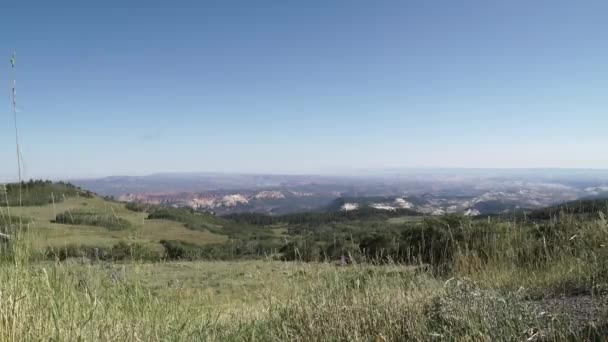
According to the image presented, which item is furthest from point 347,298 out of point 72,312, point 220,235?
point 220,235

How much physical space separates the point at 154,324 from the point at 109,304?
2.13 feet

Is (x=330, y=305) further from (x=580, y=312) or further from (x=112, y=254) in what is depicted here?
(x=112, y=254)

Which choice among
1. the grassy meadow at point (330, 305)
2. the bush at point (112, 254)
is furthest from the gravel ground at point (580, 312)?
the bush at point (112, 254)

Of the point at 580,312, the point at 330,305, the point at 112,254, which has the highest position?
the point at 580,312

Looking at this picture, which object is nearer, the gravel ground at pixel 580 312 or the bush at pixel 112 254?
the gravel ground at pixel 580 312

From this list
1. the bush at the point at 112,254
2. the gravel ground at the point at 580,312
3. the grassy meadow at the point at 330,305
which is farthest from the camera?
the bush at the point at 112,254

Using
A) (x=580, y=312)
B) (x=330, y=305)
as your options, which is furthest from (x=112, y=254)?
(x=580, y=312)

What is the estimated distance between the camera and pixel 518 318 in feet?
8.75

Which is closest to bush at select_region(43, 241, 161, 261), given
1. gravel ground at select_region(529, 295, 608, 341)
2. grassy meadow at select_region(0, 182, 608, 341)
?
grassy meadow at select_region(0, 182, 608, 341)

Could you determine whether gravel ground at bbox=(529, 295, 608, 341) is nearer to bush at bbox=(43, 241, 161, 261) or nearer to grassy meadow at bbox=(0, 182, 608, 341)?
grassy meadow at bbox=(0, 182, 608, 341)

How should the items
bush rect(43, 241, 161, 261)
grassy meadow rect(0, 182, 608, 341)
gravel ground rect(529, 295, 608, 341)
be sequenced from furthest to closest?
bush rect(43, 241, 161, 261), grassy meadow rect(0, 182, 608, 341), gravel ground rect(529, 295, 608, 341)

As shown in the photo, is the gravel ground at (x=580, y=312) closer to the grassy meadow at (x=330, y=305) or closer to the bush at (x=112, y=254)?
the grassy meadow at (x=330, y=305)

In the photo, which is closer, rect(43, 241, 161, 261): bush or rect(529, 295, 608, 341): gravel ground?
rect(529, 295, 608, 341): gravel ground

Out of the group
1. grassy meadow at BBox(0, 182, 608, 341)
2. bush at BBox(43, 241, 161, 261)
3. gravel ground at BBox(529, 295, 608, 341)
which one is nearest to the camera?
gravel ground at BBox(529, 295, 608, 341)
